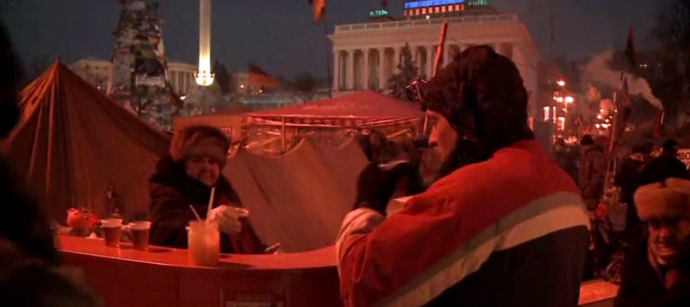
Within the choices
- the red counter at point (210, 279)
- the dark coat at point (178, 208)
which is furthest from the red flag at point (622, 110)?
the red counter at point (210, 279)

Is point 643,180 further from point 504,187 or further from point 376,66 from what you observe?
point 376,66

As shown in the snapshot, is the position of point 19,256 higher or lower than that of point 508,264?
higher

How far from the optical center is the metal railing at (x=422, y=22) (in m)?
66.8

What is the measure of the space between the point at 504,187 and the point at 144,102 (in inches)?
1384

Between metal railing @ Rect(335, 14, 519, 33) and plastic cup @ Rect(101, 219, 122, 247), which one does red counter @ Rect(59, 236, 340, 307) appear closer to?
plastic cup @ Rect(101, 219, 122, 247)

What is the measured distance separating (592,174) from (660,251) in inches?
262

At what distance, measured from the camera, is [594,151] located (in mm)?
10031

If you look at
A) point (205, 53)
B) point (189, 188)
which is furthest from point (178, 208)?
point (205, 53)

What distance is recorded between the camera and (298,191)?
24.5ft

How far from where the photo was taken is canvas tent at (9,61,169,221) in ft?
21.1

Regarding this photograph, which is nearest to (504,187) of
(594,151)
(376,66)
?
(594,151)

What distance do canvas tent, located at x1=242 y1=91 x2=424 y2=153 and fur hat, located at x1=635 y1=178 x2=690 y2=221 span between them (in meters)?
7.56

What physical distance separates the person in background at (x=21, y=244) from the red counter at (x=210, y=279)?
1.82 meters

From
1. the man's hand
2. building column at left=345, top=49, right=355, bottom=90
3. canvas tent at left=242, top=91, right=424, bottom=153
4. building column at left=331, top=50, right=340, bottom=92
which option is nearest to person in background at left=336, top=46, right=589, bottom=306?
the man's hand
